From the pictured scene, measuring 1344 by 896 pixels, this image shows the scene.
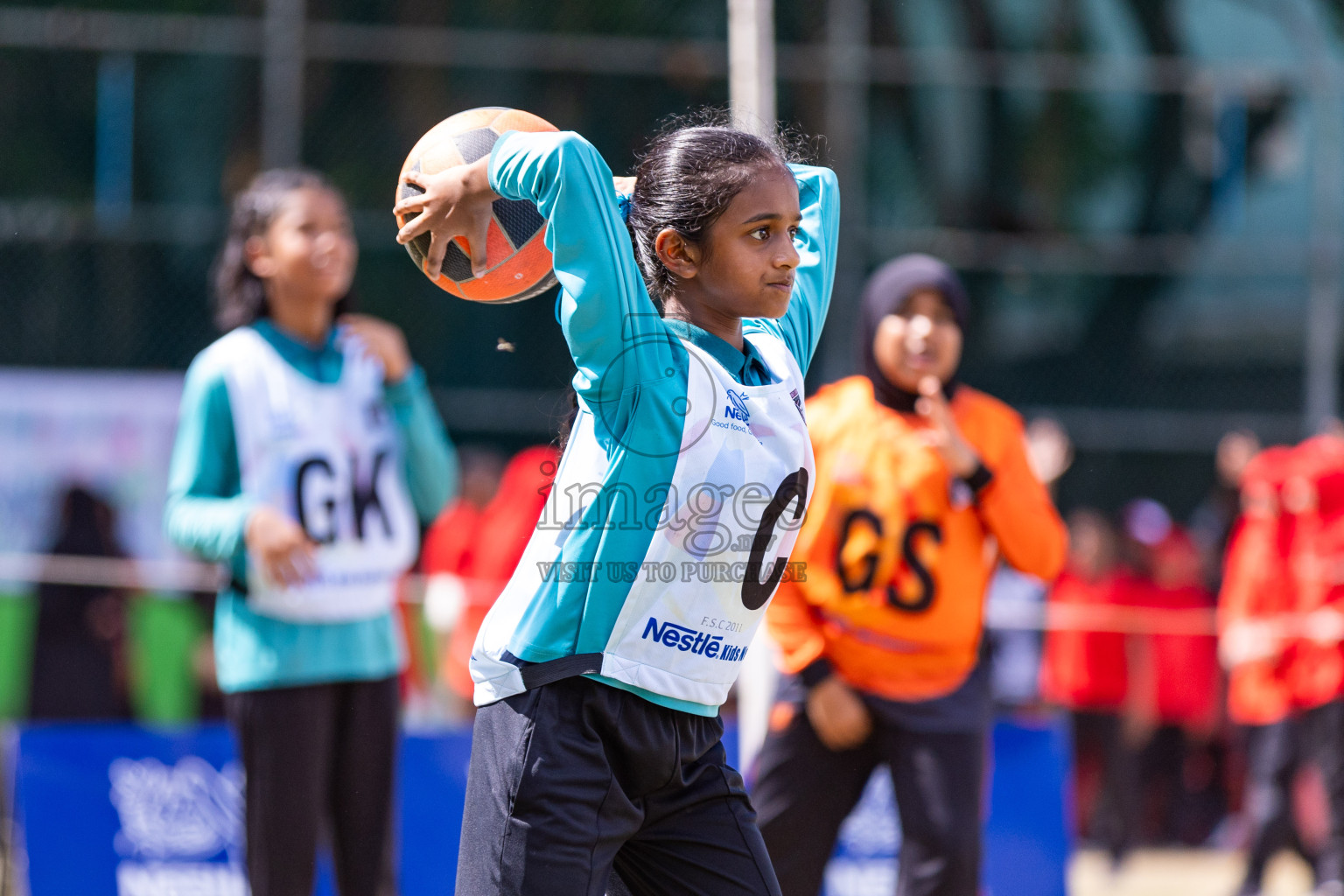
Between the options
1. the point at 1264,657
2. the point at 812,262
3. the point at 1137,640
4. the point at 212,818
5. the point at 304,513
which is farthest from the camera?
the point at 1137,640

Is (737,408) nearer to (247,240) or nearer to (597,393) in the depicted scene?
Result: (597,393)

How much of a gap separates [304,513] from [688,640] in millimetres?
1761

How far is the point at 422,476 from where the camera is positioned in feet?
14.2

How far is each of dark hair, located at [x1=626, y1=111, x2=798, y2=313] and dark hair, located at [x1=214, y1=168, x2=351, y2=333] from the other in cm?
175

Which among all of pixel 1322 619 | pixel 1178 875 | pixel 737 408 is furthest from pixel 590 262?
pixel 1178 875

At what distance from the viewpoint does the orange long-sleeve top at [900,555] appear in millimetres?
4055

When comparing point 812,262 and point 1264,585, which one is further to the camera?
point 1264,585

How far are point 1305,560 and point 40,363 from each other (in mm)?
7862

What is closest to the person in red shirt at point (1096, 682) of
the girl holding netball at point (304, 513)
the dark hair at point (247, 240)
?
the girl holding netball at point (304, 513)

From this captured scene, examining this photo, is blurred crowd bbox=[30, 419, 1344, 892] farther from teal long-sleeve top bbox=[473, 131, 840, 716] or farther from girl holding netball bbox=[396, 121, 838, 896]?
teal long-sleeve top bbox=[473, 131, 840, 716]

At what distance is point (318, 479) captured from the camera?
4.02m

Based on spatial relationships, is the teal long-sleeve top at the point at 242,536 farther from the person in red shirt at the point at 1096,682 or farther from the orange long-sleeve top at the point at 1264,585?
the person in red shirt at the point at 1096,682

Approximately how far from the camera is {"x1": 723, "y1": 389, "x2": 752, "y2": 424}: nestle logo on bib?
2543 mm

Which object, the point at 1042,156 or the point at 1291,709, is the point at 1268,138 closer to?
the point at 1042,156
